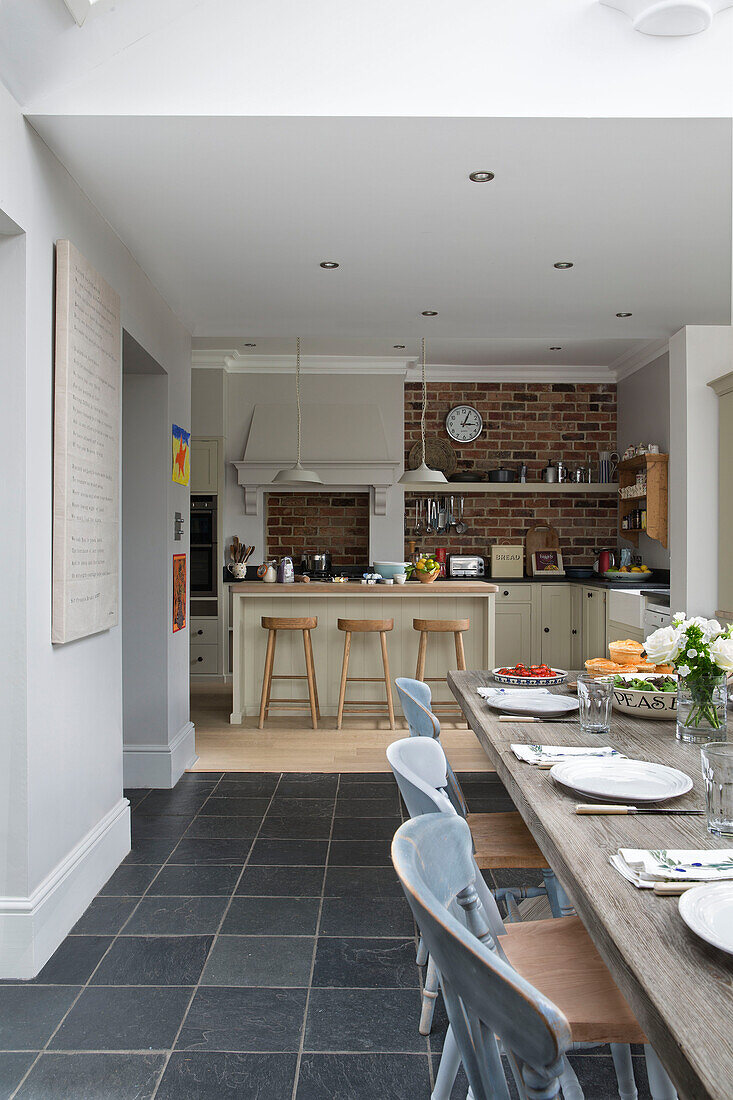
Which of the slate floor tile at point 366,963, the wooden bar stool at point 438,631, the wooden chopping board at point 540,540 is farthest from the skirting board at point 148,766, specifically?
the wooden chopping board at point 540,540

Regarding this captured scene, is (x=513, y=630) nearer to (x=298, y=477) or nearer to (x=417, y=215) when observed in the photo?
(x=298, y=477)

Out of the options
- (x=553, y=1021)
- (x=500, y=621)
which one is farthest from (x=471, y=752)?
(x=553, y=1021)

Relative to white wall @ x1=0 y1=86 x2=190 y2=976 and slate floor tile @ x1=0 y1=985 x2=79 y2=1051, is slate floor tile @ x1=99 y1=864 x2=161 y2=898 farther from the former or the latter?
slate floor tile @ x1=0 y1=985 x2=79 y2=1051

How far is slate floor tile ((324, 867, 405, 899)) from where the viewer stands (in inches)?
116

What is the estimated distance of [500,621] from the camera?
7605mm

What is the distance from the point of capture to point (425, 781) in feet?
5.93

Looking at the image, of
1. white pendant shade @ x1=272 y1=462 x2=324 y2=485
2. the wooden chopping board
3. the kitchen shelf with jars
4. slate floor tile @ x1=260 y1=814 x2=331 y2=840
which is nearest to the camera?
slate floor tile @ x1=260 y1=814 x2=331 y2=840

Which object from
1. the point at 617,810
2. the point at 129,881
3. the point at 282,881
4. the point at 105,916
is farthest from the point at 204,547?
the point at 617,810

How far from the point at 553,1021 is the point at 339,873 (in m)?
2.43

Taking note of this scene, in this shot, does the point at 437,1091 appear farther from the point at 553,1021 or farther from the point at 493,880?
the point at 493,880

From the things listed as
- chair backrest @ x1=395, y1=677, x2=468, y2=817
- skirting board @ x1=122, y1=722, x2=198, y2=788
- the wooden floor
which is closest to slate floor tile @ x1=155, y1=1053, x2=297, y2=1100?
chair backrest @ x1=395, y1=677, x2=468, y2=817

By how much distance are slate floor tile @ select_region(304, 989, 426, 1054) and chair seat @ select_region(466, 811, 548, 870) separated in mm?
434

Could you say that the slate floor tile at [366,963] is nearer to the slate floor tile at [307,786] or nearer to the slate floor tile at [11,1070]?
the slate floor tile at [11,1070]

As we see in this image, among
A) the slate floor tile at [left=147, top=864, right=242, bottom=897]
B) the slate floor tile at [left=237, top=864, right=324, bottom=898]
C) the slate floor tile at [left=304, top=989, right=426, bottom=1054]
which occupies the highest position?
the slate floor tile at [left=304, top=989, right=426, bottom=1054]
